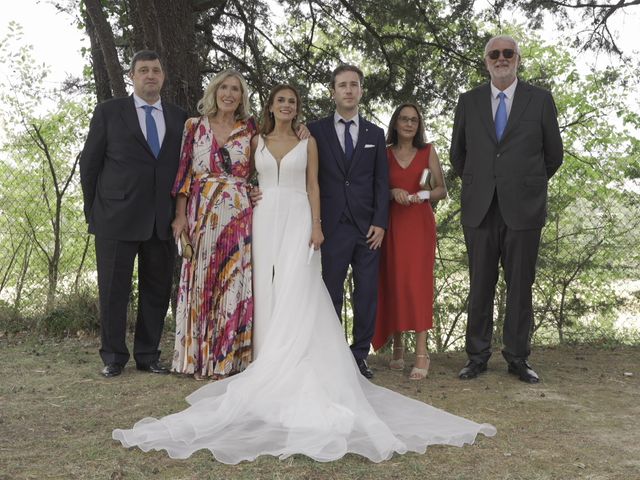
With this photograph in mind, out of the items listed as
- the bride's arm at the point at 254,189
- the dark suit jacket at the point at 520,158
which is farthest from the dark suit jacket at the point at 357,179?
the dark suit jacket at the point at 520,158

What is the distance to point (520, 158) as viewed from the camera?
456 centimetres

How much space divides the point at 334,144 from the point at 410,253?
907 mm

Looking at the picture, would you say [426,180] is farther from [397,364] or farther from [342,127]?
[397,364]

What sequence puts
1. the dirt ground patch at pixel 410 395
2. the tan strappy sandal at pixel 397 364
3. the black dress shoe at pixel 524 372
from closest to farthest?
the dirt ground patch at pixel 410 395 → the black dress shoe at pixel 524 372 → the tan strappy sandal at pixel 397 364

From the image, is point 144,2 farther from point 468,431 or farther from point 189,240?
point 468,431

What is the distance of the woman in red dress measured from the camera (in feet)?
15.9

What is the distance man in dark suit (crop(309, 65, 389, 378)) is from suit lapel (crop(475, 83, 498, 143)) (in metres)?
0.68

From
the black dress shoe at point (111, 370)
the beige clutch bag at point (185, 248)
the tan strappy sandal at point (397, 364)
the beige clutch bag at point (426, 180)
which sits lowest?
the black dress shoe at point (111, 370)

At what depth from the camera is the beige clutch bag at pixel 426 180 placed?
4.80m

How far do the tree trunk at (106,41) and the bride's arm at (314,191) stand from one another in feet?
7.84

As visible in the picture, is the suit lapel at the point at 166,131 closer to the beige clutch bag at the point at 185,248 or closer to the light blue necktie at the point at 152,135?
the light blue necktie at the point at 152,135

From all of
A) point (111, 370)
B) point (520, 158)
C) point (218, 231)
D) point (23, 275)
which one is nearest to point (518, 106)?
point (520, 158)

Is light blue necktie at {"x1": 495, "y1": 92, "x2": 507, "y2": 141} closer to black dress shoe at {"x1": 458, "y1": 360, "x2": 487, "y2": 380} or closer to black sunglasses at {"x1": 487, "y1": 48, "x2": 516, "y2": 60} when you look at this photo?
black sunglasses at {"x1": 487, "y1": 48, "x2": 516, "y2": 60}

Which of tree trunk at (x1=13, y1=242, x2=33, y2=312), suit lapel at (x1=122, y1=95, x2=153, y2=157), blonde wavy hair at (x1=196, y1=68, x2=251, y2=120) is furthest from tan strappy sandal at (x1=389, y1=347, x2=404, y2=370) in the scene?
tree trunk at (x1=13, y1=242, x2=33, y2=312)
